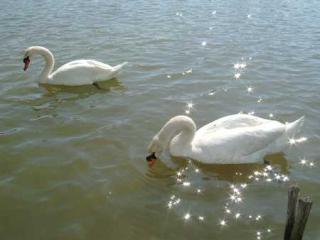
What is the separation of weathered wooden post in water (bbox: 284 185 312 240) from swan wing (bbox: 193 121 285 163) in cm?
264

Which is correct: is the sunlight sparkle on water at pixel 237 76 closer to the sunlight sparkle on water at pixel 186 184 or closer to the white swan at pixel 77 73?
the white swan at pixel 77 73

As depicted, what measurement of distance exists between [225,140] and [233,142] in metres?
0.14

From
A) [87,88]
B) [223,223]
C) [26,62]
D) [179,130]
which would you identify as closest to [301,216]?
[223,223]

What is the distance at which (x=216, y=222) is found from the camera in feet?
24.2

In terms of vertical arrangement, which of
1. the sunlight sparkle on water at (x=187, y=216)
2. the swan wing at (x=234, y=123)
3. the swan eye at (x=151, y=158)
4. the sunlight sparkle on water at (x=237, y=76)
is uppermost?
the swan wing at (x=234, y=123)

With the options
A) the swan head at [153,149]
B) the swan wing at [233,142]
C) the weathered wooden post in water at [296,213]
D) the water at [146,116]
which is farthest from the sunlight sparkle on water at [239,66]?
the weathered wooden post in water at [296,213]

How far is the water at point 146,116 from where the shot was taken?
7.48m

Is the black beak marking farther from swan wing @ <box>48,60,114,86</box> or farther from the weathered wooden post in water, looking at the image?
swan wing @ <box>48,60,114,86</box>

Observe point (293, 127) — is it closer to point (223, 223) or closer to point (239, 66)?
point (223, 223)

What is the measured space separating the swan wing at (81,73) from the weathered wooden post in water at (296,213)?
753 centimetres

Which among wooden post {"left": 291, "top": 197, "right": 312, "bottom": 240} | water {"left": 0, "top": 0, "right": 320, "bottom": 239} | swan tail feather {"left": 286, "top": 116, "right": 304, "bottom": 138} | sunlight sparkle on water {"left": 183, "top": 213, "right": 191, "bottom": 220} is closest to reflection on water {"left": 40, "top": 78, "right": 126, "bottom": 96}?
water {"left": 0, "top": 0, "right": 320, "bottom": 239}

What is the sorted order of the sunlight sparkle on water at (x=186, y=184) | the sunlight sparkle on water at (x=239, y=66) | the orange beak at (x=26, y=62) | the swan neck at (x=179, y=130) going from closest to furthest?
the sunlight sparkle on water at (x=186, y=184) → the swan neck at (x=179, y=130) → the orange beak at (x=26, y=62) → the sunlight sparkle on water at (x=239, y=66)

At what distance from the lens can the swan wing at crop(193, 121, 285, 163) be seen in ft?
29.3

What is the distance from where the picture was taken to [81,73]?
1263 cm
